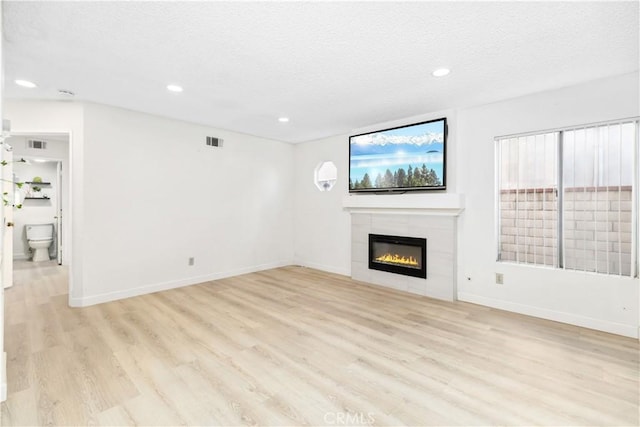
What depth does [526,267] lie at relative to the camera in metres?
3.38

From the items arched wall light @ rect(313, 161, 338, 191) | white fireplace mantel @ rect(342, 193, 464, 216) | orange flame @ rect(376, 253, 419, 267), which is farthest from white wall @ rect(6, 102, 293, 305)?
orange flame @ rect(376, 253, 419, 267)

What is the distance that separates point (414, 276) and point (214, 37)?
11.8ft

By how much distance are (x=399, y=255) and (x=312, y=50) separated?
10.2ft

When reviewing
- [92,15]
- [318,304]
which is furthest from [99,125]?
[318,304]

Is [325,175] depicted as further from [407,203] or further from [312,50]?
[312,50]

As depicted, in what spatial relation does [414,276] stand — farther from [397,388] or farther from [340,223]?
[397,388]

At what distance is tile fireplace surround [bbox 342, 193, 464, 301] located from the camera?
12.7ft

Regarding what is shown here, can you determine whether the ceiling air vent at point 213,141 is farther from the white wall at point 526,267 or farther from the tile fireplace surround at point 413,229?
the white wall at point 526,267

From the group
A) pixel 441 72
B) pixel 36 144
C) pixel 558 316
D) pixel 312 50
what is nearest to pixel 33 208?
pixel 36 144

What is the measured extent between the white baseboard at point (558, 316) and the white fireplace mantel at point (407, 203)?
109 centimetres

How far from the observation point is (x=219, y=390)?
1991mm

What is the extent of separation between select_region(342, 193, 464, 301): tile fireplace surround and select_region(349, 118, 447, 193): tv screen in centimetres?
17

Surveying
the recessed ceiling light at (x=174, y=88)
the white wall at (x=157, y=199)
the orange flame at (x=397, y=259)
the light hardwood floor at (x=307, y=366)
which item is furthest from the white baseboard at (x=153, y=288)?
the recessed ceiling light at (x=174, y=88)

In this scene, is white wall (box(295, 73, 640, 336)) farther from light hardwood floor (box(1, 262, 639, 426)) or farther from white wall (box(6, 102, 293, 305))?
white wall (box(6, 102, 293, 305))
